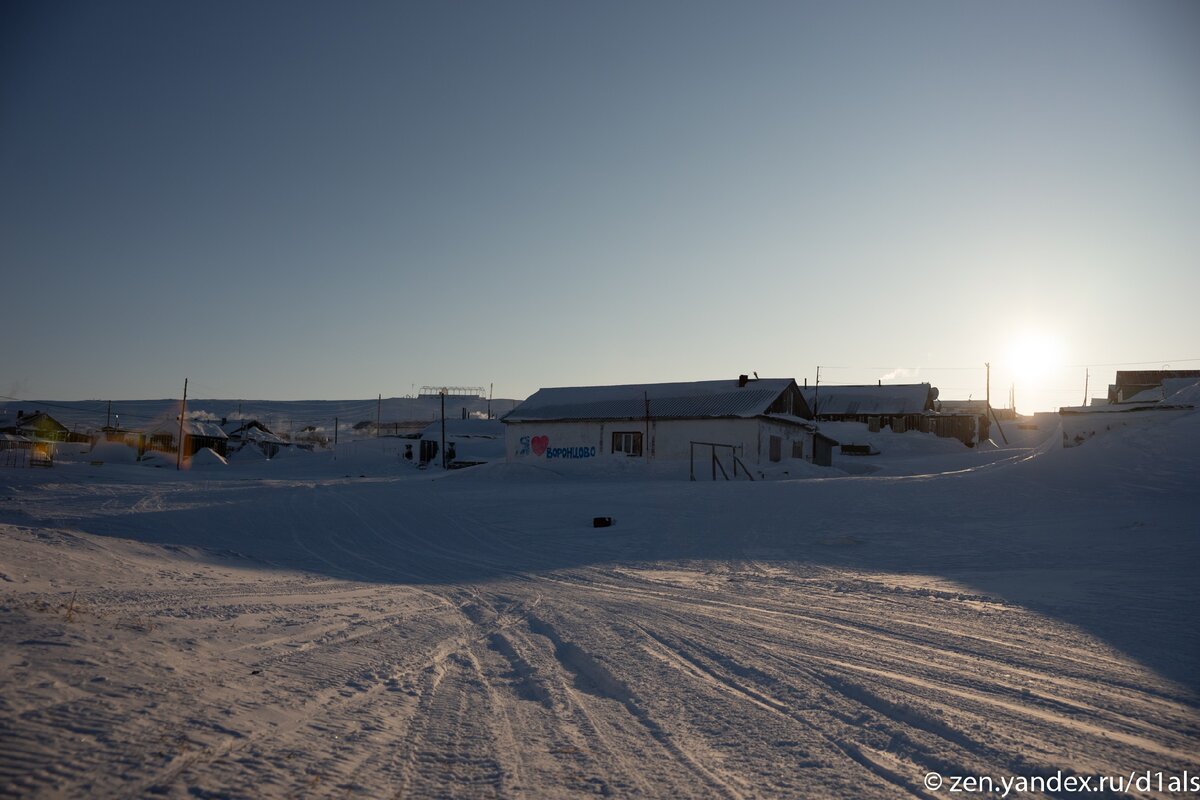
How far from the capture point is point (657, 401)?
43969mm

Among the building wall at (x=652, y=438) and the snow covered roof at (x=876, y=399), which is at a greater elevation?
the snow covered roof at (x=876, y=399)

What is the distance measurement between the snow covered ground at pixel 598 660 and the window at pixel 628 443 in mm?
22107

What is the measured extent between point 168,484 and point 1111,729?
37.8 metres

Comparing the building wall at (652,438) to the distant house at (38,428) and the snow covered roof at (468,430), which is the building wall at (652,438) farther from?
the distant house at (38,428)

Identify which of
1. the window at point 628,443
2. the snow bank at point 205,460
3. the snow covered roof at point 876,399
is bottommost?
the snow bank at point 205,460

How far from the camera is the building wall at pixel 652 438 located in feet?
131

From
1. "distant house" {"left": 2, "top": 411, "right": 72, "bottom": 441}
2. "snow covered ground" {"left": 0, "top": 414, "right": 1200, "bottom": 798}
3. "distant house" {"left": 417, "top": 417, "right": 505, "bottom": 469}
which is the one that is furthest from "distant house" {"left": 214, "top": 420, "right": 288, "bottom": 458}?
"snow covered ground" {"left": 0, "top": 414, "right": 1200, "bottom": 798}

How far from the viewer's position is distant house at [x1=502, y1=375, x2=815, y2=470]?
1580 inches

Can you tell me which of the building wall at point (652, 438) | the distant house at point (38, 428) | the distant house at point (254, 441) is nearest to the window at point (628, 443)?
the building wall at point (652, 438)

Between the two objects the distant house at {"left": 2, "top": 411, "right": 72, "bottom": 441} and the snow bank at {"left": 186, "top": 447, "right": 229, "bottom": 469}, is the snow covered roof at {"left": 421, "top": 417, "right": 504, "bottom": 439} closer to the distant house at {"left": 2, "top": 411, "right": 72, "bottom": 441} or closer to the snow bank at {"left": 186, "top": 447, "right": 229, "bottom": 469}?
the snow bank at {"left": 186, "top": 447, "right": 229, "bottom": 469}

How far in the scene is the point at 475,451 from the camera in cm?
7019

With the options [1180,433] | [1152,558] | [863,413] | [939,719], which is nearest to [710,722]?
[939,719]

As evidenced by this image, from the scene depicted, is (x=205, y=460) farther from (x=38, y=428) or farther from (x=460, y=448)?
(x=38, y=428)

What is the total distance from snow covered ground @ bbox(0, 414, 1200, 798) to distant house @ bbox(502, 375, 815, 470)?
778 inches
